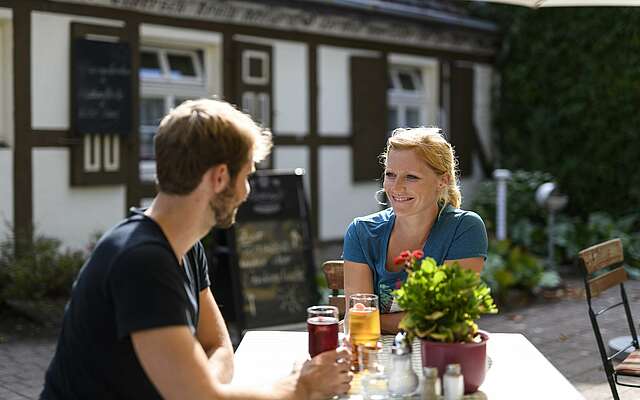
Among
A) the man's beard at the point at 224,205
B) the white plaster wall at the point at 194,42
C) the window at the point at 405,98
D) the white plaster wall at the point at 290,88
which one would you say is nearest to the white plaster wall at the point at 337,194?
the white plaster wall at the point at 290,88

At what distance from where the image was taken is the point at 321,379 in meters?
2.01

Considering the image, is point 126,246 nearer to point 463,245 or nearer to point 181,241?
point 181,241

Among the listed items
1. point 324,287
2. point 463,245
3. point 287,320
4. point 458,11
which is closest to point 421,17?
point 458,11

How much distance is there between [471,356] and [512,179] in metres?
8.54

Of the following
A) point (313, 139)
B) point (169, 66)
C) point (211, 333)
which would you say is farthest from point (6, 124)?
point (211, 333)

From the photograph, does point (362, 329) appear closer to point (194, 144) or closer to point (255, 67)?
point (194, 144)

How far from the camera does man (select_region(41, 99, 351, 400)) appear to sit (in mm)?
1707

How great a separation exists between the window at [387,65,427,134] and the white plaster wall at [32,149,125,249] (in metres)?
4.08

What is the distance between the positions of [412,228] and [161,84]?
212 inches

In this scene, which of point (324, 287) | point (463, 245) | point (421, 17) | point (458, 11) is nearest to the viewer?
point (463, 245)

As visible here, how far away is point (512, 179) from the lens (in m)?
10.2

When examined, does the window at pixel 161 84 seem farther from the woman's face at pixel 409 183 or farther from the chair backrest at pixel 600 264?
the woman's face at pixel 409 183

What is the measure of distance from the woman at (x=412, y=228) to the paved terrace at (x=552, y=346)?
2114 millimetres

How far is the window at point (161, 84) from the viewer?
7.79 m
